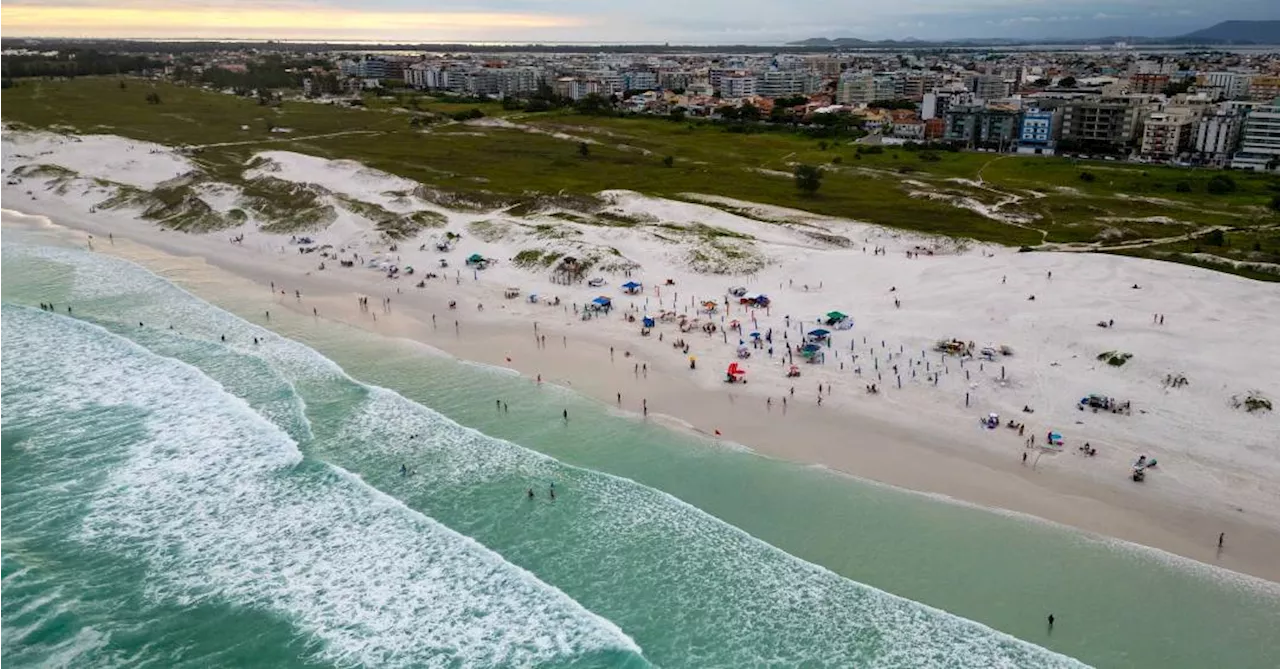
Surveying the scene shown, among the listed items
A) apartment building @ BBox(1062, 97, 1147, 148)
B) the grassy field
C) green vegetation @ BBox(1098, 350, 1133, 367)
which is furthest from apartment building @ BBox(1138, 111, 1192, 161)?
green vegetation @ BBox(1098, 350, 1133, 367)

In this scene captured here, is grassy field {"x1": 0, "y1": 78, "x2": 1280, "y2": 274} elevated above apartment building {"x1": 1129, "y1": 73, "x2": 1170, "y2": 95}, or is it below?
below

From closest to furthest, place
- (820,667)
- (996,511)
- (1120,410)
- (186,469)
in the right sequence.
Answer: (820,667)
(996,511)
(186,469)
(1120,410)

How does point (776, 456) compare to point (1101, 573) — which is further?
point (776, 456)

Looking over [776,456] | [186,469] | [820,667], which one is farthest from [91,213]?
[820,667]

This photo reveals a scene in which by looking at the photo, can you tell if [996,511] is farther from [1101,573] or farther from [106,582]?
[106,582]

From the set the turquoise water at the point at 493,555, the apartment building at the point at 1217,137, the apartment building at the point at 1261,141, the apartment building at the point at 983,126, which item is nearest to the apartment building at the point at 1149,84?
the apartment building at the point at 1217,137

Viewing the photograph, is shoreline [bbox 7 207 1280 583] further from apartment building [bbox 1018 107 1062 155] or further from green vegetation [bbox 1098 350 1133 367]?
apartment building [bbox 1018 107 1062 155]

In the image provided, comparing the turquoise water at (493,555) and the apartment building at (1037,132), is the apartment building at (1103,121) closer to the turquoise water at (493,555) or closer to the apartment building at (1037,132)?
the apartment building at (1037,132)
